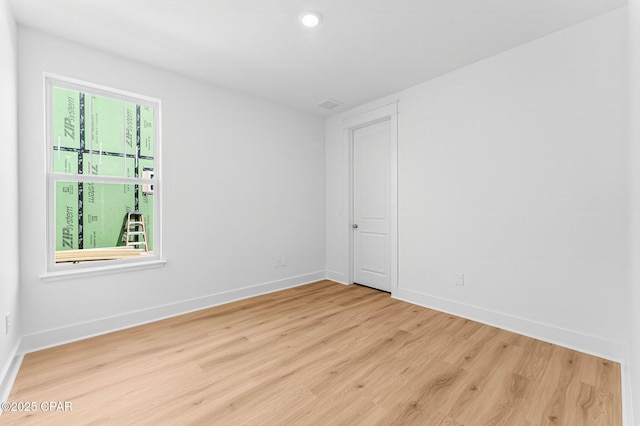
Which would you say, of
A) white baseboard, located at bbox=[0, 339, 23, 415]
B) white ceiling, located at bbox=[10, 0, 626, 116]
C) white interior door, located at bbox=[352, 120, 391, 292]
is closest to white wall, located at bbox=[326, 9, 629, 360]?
white ceiling, located at bbox=[10, 0, 626, 116]

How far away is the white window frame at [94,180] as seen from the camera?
2484 mm

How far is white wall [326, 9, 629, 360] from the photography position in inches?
87.4

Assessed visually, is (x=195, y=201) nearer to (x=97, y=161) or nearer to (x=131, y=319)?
(x=97, y=161)

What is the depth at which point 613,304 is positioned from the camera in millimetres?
2197

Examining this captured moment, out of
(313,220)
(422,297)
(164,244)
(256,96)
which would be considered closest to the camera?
(164,244)

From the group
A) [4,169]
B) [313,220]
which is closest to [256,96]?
[313,220]

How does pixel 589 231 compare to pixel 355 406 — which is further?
pixel 589 231

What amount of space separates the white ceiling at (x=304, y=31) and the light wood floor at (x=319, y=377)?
2705 millimetres

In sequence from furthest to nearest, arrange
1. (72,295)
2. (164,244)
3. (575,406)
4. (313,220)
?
(313,220), (164,244), (72,295), (575,406)

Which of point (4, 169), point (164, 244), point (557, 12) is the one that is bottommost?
point (164, 244)

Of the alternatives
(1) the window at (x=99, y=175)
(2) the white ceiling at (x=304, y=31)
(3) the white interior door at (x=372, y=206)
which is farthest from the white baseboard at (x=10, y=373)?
(3) the white interior door at (x=372, y=206)

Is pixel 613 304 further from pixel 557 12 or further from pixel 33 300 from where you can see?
pixel 33 300

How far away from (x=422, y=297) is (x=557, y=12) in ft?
9.61

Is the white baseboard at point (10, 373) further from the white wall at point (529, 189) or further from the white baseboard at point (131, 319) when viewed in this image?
the white wall at point (529, 189)
